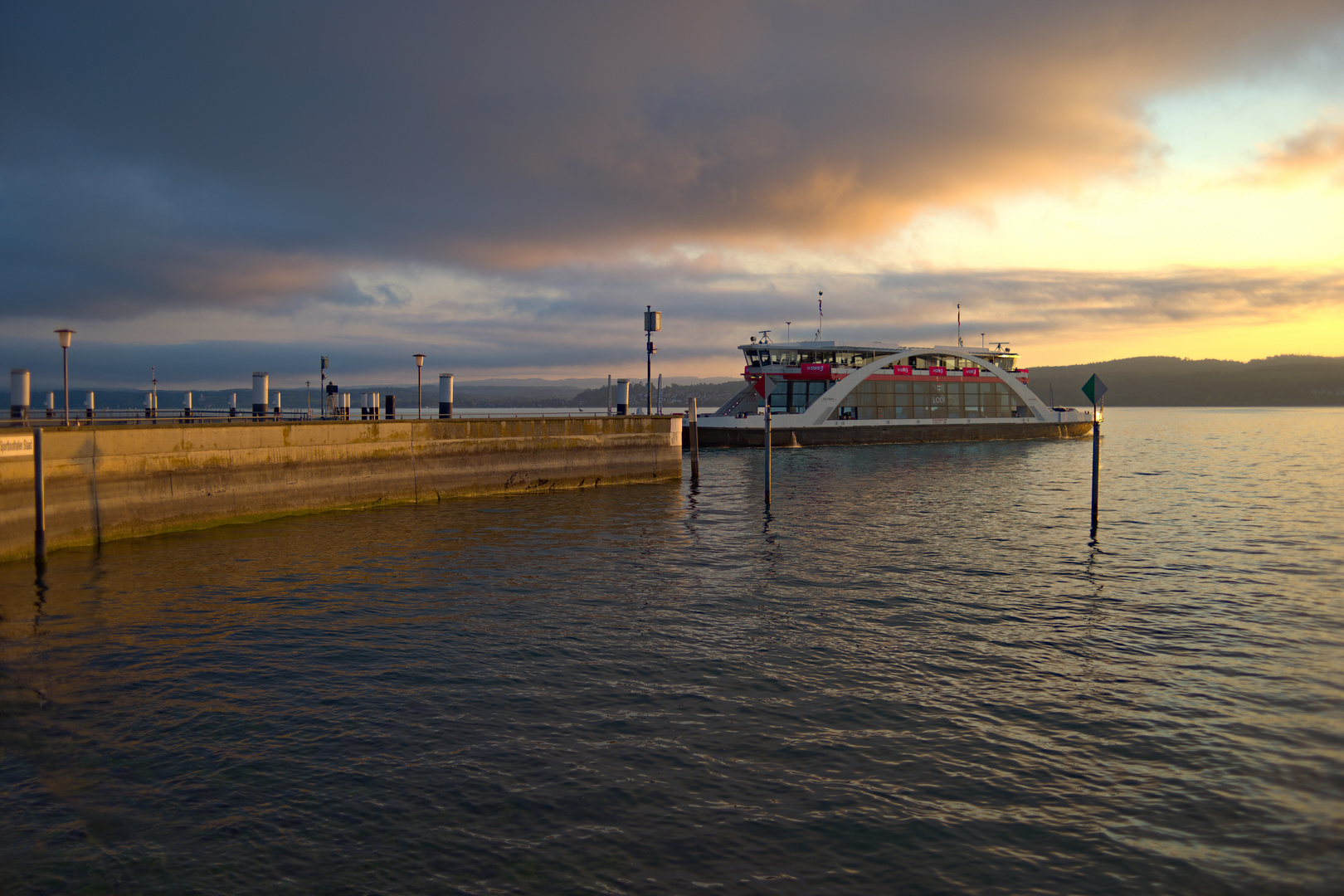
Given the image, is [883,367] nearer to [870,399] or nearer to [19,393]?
[870,399]

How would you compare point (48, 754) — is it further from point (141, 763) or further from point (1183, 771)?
point (1183, 771)

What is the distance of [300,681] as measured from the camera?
1097 cm

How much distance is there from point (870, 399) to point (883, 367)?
10.7 feet

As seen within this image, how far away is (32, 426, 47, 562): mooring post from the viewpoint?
19562mm

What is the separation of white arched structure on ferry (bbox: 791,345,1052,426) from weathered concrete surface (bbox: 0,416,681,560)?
2918 cm

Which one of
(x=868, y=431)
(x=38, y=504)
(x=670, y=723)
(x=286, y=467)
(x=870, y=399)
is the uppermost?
(x=870, y=399)

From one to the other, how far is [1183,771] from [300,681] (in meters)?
10.9

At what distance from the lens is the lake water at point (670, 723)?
6594 mm

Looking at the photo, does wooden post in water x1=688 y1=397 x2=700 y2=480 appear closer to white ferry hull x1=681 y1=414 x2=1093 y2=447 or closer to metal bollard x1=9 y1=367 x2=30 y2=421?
white ferry hull x1=681 y1=414 x2=1093 y2=447

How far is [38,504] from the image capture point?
1970cm

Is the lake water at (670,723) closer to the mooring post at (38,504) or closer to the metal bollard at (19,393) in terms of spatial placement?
the mooring post at (38,504)

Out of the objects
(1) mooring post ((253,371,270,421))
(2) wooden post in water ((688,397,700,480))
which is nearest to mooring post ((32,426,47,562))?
(1) mooring post ((253,371,270,421))

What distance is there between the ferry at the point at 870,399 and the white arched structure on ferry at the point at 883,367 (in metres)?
0.09

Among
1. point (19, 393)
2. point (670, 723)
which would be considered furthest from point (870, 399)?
point (670, 723)
